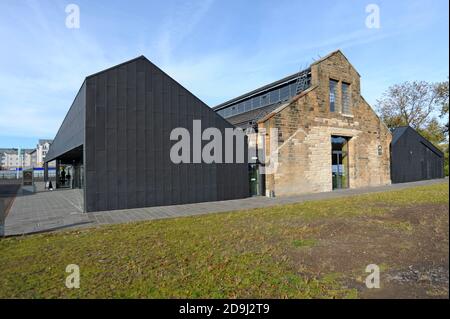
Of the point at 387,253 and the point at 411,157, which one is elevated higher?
the point at 411,157

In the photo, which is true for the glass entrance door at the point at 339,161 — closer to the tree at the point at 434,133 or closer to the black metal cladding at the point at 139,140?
the black metal cladding at the point at 139,140

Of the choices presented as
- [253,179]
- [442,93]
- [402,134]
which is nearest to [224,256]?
[253,179]

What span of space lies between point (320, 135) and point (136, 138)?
1233 centimetres

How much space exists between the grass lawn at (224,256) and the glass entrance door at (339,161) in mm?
11155

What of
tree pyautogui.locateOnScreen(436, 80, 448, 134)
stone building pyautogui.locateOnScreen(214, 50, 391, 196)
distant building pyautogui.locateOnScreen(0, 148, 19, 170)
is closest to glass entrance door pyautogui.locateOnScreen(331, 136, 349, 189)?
stone building pyautogui.locateOnScreen(214, 50, 391, 196)

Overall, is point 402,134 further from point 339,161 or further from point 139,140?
point 139,140

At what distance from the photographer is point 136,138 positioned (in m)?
12.4

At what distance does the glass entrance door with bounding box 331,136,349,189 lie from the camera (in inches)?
776

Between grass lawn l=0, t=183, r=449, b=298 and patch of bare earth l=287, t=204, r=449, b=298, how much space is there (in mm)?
22

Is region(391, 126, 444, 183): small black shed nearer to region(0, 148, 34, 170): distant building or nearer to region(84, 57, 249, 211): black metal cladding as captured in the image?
region(84, 57, 249, 211): black metal cladding

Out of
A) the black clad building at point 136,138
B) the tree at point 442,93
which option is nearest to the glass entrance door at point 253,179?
the black clad building at point 136,138
